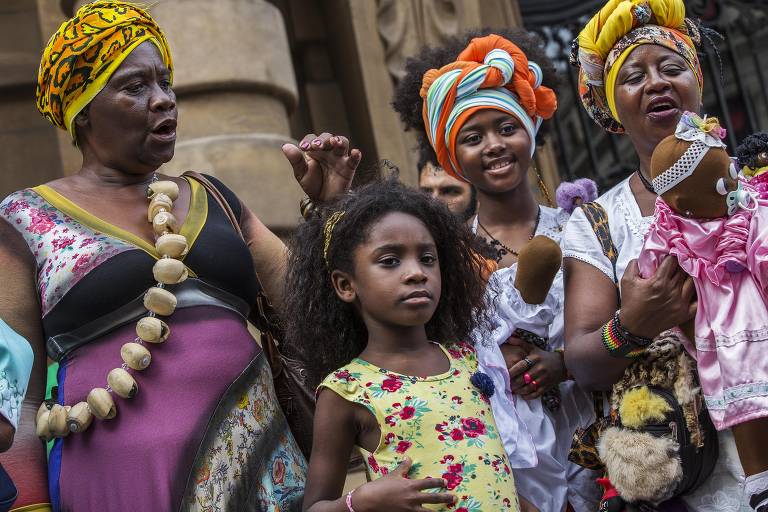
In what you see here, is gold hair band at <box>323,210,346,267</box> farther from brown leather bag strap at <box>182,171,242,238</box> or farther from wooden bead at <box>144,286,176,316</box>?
wooden bead at <box>144,286,176,316</box>

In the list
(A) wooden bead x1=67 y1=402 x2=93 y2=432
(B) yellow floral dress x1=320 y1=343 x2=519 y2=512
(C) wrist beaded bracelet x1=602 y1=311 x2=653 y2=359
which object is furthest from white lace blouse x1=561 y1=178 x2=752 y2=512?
(A) wooden bead x1=67 y1=402 x2=93 y2=432

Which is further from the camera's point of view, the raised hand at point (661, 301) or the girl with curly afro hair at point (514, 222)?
the girl with curly afro hair at point (514, 222)

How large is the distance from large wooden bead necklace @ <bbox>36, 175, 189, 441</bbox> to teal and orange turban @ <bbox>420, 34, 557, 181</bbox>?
120cm

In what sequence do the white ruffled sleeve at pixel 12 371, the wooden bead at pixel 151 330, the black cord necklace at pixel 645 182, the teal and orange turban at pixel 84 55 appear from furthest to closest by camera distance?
1. the black cord necklace at pixel 645 182
2. the teal and orange turban at pixel 84 55
3. the wooden bead at pixel 151 330
4. the white ruffled sleeve at pixel 12 371

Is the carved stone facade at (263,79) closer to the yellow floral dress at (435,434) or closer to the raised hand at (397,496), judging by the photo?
the yellow floral dress at (435,434)

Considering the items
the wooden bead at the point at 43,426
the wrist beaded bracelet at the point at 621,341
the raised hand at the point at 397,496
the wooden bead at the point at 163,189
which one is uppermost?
the wooden bead at the point at 163,189

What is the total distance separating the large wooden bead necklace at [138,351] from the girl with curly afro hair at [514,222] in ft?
3.04

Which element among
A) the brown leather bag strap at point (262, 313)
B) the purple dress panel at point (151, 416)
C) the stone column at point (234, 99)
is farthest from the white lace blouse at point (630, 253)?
the stone column at point (234, 99)

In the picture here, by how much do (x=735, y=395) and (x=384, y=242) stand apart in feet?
3.17

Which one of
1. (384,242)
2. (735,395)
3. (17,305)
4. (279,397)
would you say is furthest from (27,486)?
(735,395)

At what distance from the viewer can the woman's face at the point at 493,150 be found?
145 inches

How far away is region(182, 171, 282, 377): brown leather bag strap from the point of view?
318 centimetres

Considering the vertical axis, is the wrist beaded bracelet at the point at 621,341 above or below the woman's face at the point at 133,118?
below

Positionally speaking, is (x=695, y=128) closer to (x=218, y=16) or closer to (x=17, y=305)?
(x=17, y=305)
